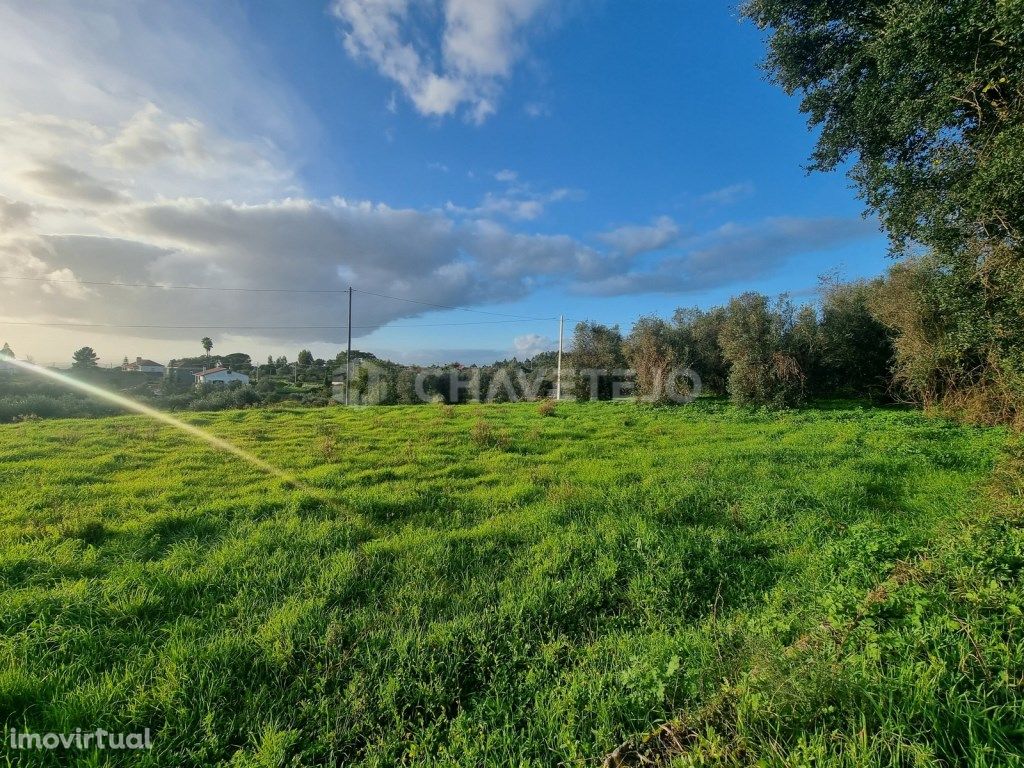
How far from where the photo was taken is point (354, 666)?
2.90 metres

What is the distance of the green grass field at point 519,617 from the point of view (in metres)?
2.15

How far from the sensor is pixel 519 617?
342cm

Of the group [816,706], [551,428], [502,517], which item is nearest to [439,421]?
[551,428]

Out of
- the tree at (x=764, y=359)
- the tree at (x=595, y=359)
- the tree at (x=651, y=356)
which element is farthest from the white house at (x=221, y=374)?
the tree at (x=764, y=359)

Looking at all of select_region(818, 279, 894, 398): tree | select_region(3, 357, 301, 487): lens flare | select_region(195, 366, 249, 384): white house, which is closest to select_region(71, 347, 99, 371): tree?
select_region(3, 357, 301, 487): lens flare

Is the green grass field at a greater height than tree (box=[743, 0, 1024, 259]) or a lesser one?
lesser

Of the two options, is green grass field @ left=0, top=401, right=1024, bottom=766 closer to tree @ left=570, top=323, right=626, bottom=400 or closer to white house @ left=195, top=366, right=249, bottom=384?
tree @ left=570, top=323, right=626, bottom=400

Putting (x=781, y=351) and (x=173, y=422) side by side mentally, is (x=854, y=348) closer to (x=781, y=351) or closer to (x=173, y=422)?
(x=781, y=351)

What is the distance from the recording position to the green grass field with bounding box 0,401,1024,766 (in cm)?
215

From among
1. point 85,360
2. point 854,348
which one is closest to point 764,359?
point 854,348

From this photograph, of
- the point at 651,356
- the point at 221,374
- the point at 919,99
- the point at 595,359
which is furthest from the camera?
the point at 221,374

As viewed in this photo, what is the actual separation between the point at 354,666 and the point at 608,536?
3.01 meters

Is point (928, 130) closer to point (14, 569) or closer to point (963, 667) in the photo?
point (963, 667)

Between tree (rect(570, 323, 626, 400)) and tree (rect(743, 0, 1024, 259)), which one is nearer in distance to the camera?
tree (rect(743, 0, 1024, 259))
